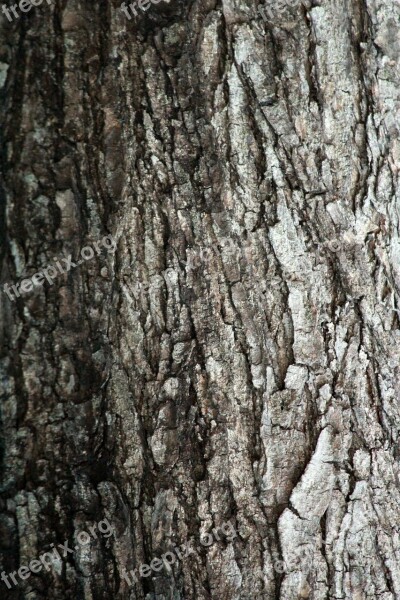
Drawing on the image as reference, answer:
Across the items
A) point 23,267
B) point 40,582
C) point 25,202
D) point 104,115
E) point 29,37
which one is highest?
point 29,37

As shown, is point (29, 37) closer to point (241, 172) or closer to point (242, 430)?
point (241, 172)

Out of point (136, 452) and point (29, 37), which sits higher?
point (29, 37)

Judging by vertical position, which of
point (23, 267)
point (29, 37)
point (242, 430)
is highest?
point (29, 37)

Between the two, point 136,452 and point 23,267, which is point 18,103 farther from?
point 136,452

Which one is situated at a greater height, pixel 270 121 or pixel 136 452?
pixel 270 121

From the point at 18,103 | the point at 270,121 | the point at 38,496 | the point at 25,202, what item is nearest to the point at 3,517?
the point at 38,496

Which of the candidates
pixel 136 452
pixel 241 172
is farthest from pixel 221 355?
pixel 241 172
